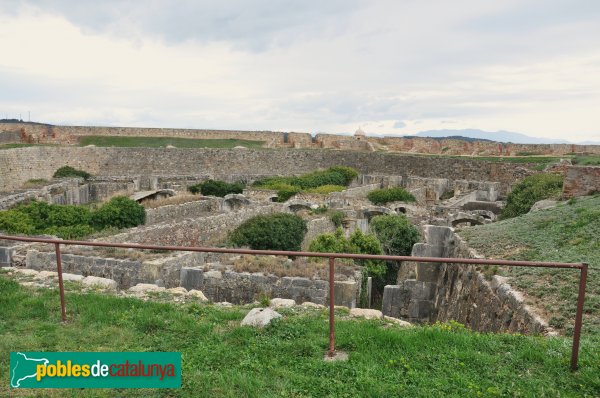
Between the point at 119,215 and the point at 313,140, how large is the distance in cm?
3346

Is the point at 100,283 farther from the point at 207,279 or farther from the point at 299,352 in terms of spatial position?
the point at 299,352

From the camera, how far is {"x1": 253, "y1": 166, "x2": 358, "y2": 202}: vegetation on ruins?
2603 cm

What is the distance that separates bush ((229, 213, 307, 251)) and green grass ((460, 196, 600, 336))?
5981mm

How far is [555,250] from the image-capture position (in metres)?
7.93

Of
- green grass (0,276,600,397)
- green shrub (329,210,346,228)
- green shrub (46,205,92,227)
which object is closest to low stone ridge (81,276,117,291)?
green grass (0,276,600,397)

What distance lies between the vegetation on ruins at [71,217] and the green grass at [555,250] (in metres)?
12.6

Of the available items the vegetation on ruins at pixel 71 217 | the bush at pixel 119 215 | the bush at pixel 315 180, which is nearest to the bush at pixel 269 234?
the bush at pixel 119 215

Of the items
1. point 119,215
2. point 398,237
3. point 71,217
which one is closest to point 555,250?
point 398,237

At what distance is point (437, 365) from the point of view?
4.11 metres

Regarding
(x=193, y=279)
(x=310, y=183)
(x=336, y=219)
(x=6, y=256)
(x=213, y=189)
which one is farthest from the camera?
(x=310, y=183)

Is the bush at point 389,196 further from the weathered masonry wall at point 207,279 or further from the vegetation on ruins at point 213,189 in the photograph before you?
the weathered masonry wall at point 207,279

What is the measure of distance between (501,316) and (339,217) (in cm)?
1258

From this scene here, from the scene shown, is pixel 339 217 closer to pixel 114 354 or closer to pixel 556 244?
pixel 556 244

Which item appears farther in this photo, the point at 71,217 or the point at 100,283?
the point at 71,217
